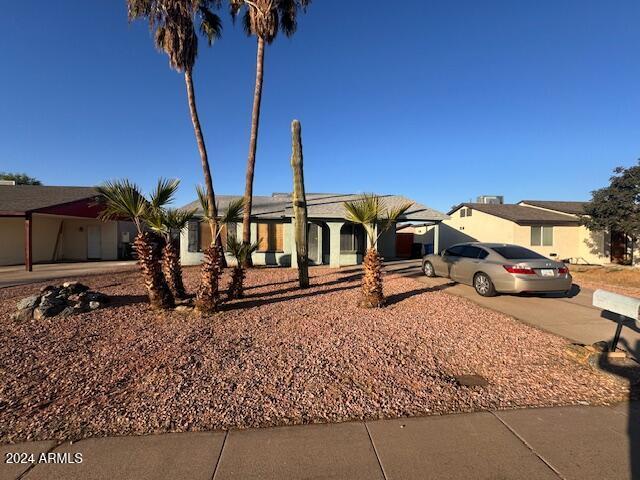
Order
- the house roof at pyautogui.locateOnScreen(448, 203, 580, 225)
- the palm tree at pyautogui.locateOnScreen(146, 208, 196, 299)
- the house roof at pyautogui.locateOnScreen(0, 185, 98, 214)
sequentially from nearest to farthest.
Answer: the palm tree at pyautogui.locateOnScreen(146, 208, 196, 299), the house roof at pyautogui.locateOnScreen(0, 185, 98, 214), the house roof at pyautogui.locateOnScreen(448, 203, 580, 225)

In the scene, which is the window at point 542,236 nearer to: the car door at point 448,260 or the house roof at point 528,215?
the house roof at point 528,215

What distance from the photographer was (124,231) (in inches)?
858

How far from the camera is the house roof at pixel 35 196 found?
15344 mm

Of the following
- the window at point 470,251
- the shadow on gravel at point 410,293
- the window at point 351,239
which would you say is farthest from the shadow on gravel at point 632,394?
the window at point 351,239

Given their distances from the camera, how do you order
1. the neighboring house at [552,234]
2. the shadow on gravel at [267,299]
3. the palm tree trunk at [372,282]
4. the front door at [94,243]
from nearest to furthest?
the palm tree trunk at [372,282] → the shadow on gravel at [267,299] → the neighboring house at [552,234] → the front door at [94,243]

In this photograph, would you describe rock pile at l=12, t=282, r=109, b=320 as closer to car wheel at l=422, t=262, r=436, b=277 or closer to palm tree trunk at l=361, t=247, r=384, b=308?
palm tree trunk at l=361, t=247, r=384, b=308

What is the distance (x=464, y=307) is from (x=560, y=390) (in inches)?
145

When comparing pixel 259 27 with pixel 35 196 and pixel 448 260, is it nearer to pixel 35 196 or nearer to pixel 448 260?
pixel 448 260

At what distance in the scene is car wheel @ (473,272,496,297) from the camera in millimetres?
8367

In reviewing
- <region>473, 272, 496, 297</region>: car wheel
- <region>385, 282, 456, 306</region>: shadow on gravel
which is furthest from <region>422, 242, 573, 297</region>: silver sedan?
<region>385, 282, 456, 306</region>: shadow on gravel

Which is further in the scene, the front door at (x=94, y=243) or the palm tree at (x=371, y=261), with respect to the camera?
the front door at (x=94, y=243)

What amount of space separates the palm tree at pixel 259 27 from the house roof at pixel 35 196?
10.2 meters

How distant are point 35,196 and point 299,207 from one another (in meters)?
17.4

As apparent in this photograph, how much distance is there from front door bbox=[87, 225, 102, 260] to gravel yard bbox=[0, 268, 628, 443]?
15414 millimetres
